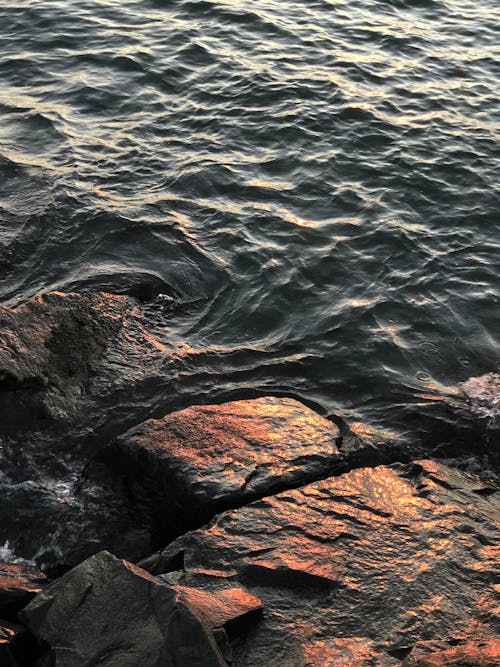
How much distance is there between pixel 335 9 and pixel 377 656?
17.0 metres

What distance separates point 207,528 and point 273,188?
7077 millimetres

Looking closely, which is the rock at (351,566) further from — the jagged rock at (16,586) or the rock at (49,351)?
the rock at (49,351)

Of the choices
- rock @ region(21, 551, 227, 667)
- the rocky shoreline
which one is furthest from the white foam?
rock @ region(21, 551, 227, 667)

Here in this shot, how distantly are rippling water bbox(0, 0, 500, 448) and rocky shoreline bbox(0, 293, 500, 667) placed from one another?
A: 1.07 metres

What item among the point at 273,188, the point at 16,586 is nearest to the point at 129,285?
the point at 273,188

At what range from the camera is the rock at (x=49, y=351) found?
809 centimetres

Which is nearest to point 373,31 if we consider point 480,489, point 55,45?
point 55,45

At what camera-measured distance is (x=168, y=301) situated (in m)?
10.2

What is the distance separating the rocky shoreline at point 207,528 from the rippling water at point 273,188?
42.3 inches

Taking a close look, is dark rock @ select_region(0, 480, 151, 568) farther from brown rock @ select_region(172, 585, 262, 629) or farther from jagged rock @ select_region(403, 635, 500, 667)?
jagged rock @ select_region(403, 635, 500, 667)

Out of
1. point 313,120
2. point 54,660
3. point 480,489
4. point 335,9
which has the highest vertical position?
point 335,9

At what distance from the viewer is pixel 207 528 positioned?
6.57m

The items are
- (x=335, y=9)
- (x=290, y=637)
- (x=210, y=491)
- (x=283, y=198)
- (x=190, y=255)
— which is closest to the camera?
(x=290, y=637)

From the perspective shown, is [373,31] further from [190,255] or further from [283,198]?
[190,255]
